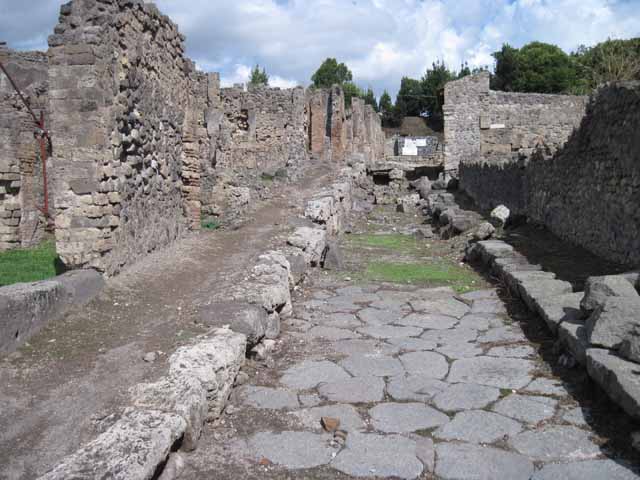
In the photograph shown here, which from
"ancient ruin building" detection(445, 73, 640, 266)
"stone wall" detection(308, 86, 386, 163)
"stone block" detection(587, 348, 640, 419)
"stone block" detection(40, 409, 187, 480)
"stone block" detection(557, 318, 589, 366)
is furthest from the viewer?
"stone wall" detection(308, 86, 386, 163)

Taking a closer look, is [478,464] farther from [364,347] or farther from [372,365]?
[364,347]

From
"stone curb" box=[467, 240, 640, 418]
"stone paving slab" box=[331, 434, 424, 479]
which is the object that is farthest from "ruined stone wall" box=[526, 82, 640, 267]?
"stone paving slab" box=[331, 434, 424, 479]

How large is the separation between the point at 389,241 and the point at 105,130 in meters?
7.07

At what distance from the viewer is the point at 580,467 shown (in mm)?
3027

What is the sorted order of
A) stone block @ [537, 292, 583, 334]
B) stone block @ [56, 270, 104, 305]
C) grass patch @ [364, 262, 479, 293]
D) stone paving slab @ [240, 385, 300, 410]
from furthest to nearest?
grass patch @ [364, 262, 479, 293] < stone block @ [537, 292, 583, 334] < stone block @ [56, 270, 104, 305] < stone paving slab @ [240, 385, 300, 410]

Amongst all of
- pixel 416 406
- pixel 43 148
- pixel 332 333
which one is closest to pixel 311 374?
pixel 416 406

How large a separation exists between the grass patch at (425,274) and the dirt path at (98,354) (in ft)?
6.64

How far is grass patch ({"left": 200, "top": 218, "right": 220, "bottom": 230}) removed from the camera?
365 inches

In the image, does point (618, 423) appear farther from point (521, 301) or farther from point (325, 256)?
point (325, 256)

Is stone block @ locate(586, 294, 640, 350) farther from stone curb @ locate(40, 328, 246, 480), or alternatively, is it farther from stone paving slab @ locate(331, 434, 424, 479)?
stone curb @ locate(40, 328, 246, 480)

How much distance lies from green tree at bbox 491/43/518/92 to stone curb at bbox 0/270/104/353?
48919 millimetres

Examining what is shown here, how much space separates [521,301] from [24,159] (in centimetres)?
1030

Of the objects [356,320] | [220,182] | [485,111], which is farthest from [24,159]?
[485,111]

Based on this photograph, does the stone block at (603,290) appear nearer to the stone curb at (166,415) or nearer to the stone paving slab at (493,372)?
the stone paving slab at (493,372)
